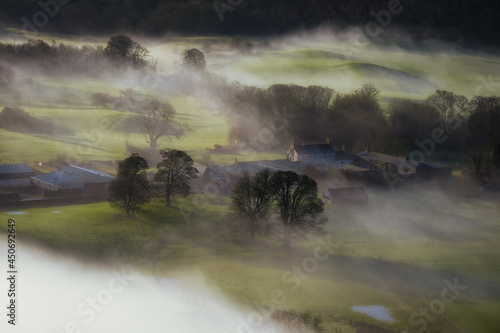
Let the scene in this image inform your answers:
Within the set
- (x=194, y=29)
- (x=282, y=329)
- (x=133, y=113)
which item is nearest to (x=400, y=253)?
(x=282, y=329)

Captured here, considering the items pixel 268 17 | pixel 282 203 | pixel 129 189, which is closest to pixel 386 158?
pixel 282 203

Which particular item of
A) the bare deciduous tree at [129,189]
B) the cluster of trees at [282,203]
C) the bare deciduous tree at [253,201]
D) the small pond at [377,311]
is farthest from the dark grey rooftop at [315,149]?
the small pond at [377,311]

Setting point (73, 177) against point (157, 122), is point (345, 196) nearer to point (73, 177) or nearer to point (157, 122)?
point (73, 177)

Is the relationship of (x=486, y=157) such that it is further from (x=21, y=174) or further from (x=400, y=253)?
(x=21, y=174)

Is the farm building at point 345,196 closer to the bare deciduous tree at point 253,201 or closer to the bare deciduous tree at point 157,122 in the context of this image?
the bare deciduous tree at point 253,201

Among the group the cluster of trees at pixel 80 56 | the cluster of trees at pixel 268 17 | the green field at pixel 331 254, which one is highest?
the cluster of trees at pixel 268 17
